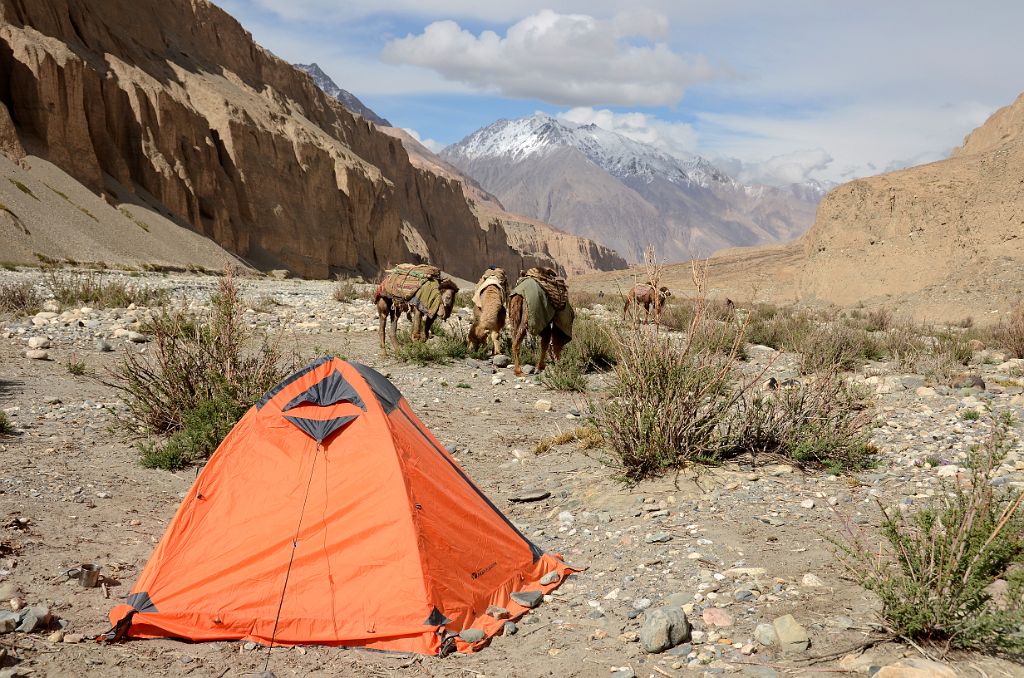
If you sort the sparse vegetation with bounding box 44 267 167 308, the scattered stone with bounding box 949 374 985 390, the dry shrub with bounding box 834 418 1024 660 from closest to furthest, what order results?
the dry shrub with bounding box 834 418 1024 660
the scattered stone with bounding box 949 374 985 390
the sparse vegetation with bounding box 44 267 167 308

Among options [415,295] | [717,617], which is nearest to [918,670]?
[717,617]

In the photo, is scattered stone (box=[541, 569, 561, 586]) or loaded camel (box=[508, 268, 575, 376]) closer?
scattered stone (box=[541, 569, 561, 586])

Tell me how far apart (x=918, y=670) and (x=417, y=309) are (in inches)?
356

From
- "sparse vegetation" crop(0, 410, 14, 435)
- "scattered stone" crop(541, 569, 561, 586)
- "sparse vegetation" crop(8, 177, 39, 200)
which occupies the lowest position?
"scattered stone" crop(541, 569, 561, 586)

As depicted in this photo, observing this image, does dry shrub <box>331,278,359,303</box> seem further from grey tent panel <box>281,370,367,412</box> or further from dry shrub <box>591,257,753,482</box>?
grey tent panel <box>281,370,367,412</box>

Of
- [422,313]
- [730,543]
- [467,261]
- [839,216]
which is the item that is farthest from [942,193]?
[467,261]

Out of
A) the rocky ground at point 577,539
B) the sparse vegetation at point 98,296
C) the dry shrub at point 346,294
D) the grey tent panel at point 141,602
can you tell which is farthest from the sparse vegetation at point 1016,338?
the sparse vegetation at point 98,296

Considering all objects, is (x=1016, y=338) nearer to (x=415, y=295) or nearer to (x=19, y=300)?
(x=415, y=295)

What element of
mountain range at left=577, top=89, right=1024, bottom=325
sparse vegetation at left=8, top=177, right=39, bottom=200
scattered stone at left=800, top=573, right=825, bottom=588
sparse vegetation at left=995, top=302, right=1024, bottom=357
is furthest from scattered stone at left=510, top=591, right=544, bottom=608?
sparse vegetation at left=8, top=177, right=39, bottom=200

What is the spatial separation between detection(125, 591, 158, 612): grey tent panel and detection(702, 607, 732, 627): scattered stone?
10.4 feet

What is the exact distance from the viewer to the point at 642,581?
15.1ft

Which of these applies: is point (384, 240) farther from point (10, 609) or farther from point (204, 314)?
point (10, 609)

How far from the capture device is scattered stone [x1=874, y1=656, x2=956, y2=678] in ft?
10.1

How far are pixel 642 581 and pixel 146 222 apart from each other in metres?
37.0
